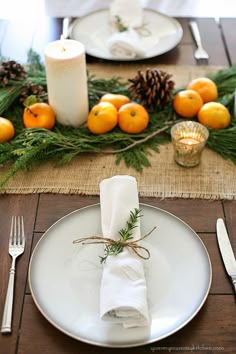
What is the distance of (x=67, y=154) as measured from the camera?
99cm

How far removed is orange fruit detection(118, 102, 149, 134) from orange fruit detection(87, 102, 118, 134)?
0.02 metres

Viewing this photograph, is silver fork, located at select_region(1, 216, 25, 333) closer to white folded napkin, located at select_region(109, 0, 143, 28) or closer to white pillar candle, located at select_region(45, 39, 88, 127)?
white pillar candle, located at select_region(45, 39, 88, 127)

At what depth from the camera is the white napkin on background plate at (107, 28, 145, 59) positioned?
129cm

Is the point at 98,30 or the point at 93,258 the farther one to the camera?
the point at 98,30

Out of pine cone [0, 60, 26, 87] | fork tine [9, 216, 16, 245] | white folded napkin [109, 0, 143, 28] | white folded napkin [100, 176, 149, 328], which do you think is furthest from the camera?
white folded napkin [109, 0, 143, 28]

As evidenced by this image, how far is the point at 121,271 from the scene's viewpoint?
696 mm

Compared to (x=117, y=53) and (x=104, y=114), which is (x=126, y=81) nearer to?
(x=117, y=53)

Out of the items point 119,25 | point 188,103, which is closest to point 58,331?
point 188,103

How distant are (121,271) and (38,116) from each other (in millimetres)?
456

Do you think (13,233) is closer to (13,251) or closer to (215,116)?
(13,251)

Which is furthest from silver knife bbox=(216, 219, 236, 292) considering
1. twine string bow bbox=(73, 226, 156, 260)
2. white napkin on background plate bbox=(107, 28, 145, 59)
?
white napkin on background plate bbox=(107, 28, 145, 59)

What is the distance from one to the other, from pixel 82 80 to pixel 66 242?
0.40m

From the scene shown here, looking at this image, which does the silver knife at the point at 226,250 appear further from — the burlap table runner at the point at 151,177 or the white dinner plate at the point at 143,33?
the white dinner plate at the point at 143,33

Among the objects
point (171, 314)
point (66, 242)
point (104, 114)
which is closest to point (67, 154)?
point (104, 114)
